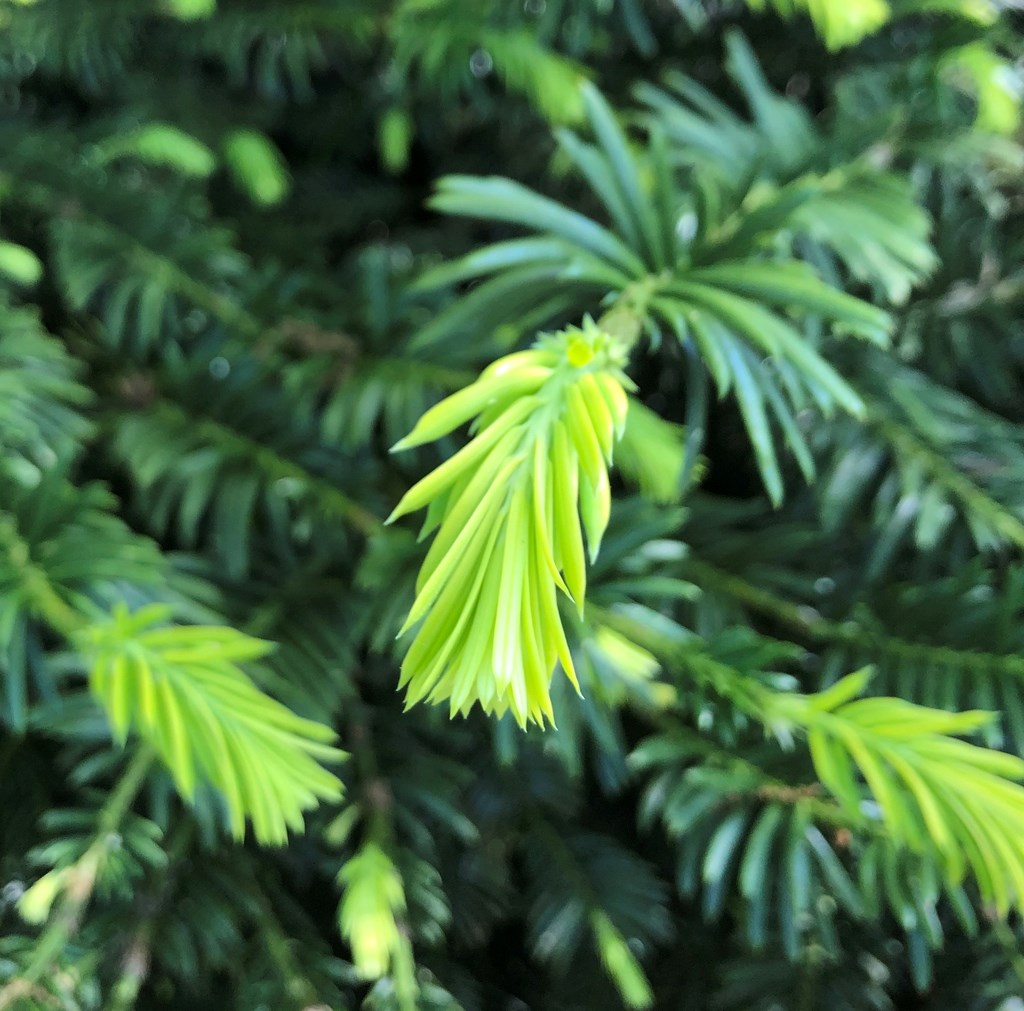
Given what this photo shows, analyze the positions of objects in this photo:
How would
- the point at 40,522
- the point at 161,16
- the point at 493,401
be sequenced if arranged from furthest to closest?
the point at 161,16
the point at 40,522
the point at 493,401

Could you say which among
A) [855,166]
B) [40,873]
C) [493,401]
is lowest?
[40,873]

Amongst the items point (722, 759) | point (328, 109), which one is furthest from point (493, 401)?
point (328, 109)

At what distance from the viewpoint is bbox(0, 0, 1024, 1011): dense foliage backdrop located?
13.6 inches

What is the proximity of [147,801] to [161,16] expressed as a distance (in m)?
0.63

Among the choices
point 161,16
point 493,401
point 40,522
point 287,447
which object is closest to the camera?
point 493,401

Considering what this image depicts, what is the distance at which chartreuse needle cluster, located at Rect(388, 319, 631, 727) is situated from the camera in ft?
0.77

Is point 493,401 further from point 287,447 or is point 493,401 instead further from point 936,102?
point 936,102

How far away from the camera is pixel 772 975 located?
0.45 metres

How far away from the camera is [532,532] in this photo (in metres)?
0.24

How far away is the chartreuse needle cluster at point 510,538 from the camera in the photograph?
0.24 m

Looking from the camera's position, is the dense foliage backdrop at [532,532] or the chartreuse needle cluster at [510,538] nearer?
the chartreuse needle cluster at [510,538]

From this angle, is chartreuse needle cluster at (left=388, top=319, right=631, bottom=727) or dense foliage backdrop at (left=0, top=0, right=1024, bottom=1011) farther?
dense foliage backdrop at (left=0, top=0, right=1024, bottom=1011)

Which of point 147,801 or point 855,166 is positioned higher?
point 855,166

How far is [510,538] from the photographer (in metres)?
0.24
